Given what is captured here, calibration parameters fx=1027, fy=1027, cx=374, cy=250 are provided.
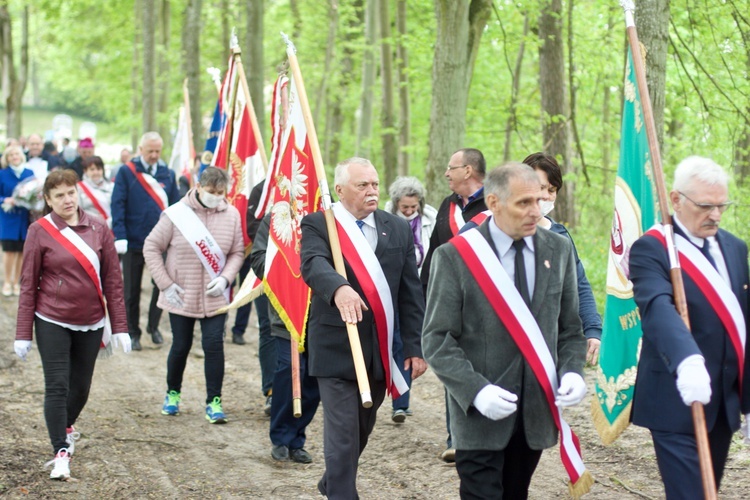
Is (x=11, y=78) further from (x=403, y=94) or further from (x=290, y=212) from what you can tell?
(x=290, y=212)

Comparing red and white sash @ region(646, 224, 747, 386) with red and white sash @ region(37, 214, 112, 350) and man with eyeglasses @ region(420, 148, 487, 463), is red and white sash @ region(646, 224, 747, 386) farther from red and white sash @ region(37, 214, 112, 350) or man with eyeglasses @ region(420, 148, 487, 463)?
red and white sash @ region(37, 214, 112, 350)

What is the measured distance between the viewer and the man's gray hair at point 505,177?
15.2 feet

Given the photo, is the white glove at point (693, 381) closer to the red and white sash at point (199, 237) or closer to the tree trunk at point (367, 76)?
the red and white sash at point (199, 237)

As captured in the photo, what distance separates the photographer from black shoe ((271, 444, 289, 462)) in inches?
308

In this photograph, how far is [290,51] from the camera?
749cm

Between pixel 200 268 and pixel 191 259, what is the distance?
A: 11 centimetres

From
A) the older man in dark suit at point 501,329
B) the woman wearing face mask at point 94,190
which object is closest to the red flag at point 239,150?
the woman wearing face mask at point 94,190

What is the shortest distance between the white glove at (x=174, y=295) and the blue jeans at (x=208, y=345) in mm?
102

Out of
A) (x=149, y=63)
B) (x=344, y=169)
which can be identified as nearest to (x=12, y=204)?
(x=149, y=63)

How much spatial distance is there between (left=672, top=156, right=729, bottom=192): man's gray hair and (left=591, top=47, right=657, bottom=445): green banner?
88cm

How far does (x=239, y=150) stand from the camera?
10.8m

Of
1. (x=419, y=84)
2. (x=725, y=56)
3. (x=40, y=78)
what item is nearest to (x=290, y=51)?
(x=725, y=56)

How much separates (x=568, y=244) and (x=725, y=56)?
1007cm

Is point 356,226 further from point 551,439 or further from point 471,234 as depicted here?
point 551,439
